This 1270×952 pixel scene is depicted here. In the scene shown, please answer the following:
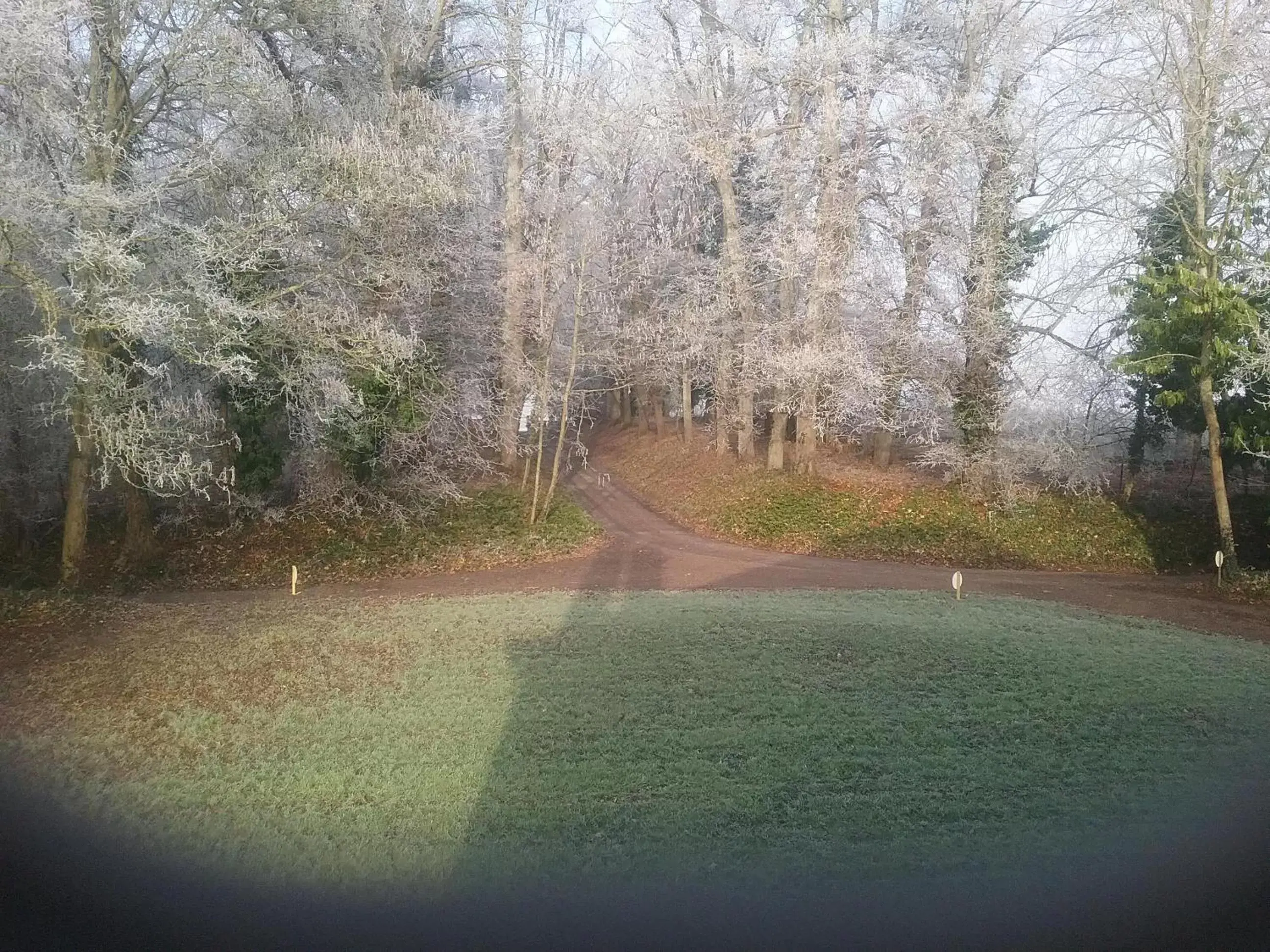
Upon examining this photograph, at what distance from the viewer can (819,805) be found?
6.31m

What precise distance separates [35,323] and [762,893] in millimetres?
16650

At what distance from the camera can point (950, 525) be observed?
65.9 feet

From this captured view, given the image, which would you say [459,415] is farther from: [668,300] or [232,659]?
Answer: [232,659]

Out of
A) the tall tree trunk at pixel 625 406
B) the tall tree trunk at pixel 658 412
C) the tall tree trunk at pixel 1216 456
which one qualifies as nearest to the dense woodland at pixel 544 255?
the tall tree trunk at pixel 1216 456

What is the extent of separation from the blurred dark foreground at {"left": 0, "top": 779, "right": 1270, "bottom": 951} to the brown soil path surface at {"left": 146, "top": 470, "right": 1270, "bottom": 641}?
892 cm

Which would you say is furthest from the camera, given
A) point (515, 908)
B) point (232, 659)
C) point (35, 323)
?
point (35, 323)

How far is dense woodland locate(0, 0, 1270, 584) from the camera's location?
1275 cm

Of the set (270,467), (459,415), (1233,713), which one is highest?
(459,415)

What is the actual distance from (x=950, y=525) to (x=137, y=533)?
17.2 m

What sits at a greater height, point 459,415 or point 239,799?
point 459,415

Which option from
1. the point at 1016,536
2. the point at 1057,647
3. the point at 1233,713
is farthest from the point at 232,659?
the point at 1016,536

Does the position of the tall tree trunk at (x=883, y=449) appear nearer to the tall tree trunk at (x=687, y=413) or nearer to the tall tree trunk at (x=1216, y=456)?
the tall tree trunk at (x=687, y=413)

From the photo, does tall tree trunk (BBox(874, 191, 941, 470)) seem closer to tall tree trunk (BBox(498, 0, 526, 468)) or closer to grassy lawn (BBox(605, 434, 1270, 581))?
grassy lawn (BBox(605, 434, 1270, 581))

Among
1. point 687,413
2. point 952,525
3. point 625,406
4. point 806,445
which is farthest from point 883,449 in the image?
point 625,406
